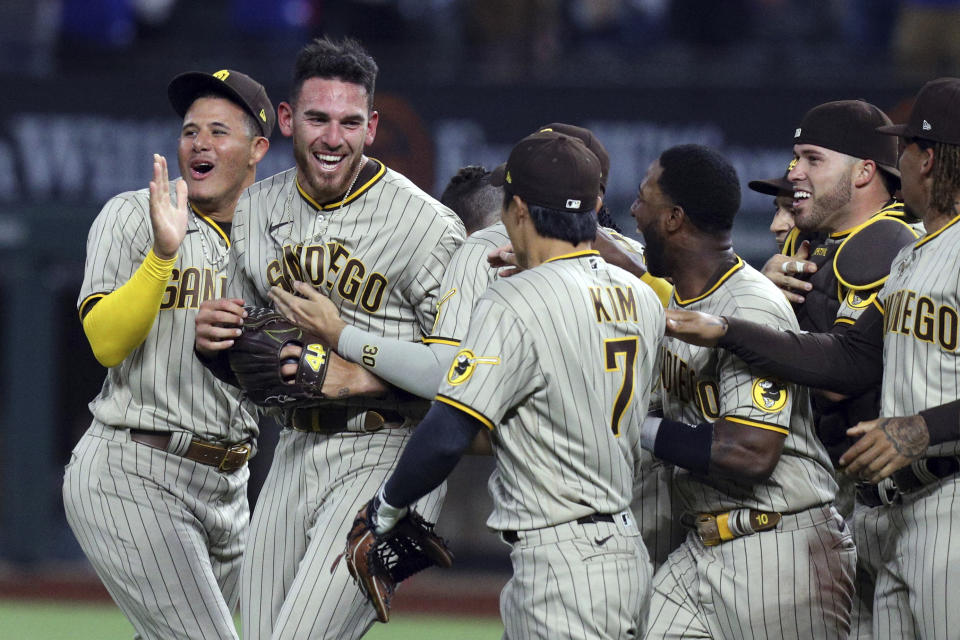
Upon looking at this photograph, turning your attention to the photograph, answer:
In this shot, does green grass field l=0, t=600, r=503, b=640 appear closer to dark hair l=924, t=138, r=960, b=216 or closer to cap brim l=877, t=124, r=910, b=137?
cap brim l=877, t=124, r=910, b=137

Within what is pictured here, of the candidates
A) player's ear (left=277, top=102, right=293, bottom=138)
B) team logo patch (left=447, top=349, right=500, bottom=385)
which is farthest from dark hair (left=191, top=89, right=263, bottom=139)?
team logo patch (left=447, top=349, right=500, bottom=385)

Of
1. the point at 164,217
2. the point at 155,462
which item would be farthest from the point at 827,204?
the point at 155,462

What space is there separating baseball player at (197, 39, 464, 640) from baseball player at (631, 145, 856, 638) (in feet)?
2.45

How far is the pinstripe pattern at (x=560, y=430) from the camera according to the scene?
346cm

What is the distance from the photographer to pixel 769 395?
3.98 m

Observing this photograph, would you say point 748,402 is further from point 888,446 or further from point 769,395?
point 888,446

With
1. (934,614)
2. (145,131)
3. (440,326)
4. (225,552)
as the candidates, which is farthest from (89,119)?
(934,614)

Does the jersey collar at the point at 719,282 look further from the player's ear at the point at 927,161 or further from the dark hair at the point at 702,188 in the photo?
the player's ear at the point at 927,161

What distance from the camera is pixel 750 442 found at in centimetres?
391

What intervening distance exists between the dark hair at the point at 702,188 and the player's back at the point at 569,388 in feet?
2.01

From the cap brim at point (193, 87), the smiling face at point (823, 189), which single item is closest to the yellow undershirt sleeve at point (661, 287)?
the smiling face at point (823, 189)

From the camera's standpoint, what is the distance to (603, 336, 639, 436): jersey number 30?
3.58 meters

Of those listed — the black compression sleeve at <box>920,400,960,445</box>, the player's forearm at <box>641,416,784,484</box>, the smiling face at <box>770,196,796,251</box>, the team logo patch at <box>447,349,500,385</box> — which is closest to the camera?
the team logo patch at <box>447,349,500,385</box>

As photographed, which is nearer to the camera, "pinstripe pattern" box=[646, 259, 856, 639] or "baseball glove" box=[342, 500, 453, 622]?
"baseball glove" box=[342, 500, 453, 622]
